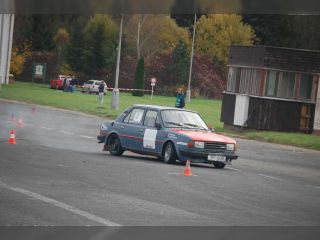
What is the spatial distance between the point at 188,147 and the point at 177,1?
13609 millimetres

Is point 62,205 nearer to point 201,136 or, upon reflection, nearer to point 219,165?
point 201,136

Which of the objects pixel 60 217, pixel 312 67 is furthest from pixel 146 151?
pixel 312 67

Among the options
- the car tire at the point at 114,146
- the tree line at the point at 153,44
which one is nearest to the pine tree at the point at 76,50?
the tree line at the point at 153,44

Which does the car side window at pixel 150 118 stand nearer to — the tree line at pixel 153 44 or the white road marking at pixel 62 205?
the white road marking at pixel 62 205

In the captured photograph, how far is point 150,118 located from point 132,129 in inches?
23.2

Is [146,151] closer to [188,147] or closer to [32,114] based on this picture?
[188,147]

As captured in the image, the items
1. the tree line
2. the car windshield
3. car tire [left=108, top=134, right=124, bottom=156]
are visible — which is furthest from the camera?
the tree line

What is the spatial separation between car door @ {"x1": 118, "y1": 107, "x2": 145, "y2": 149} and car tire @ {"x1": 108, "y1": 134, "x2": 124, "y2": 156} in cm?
25

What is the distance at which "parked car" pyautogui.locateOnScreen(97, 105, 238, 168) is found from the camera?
23047 millimetres

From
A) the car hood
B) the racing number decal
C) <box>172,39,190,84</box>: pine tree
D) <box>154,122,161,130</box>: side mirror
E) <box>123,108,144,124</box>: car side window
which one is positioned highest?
<box>172,39,190,84</box>: pine tree

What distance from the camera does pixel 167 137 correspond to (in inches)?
926

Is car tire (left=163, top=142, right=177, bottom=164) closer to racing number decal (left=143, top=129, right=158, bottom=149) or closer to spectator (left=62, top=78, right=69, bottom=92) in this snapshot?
racing number decal (left=143, top=129, right=158, bottom=149)

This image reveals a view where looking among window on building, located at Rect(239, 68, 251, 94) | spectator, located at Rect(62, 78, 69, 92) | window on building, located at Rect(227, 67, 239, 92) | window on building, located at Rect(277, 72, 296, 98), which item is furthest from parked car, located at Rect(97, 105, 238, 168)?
spectator, located at Rect(62, 78, 69, 92)

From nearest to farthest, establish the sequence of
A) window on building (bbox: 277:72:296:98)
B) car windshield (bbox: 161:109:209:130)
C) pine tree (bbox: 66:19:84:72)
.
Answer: car windshield (bbox: 161:109:209:130) → window on building (bbox: 277:72:296:98) → pine tree (bbox: 66:19:84:72)
